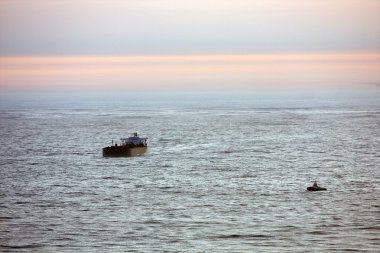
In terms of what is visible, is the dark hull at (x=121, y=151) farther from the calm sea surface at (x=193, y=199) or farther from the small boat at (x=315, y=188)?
the small boat at (x=315, y=188)

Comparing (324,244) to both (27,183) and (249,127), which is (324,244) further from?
(249,127)

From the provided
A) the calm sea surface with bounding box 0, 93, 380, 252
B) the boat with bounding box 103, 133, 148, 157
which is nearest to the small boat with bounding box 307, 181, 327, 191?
the calm sea surface with bounding box 0, 93, 380, 252

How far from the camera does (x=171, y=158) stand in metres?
100

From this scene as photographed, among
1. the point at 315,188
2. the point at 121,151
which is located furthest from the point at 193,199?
the point at 121,151

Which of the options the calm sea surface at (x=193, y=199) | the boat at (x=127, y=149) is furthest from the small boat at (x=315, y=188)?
the boat at (x=127, y=149)

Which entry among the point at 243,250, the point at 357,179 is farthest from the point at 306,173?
the point at 243,250

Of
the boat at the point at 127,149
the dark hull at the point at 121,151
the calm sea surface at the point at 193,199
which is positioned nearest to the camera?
the calm sea surface at the point at 193,199

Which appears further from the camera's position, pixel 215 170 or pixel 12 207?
pixel 215 170

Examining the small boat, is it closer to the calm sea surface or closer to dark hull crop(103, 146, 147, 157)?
the calm sea surface

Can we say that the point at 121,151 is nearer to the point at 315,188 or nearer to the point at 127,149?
the point at 127,149

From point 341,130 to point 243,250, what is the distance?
11301 centimetres

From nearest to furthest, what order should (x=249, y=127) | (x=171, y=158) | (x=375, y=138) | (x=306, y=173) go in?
(x=306, y=173)
(x=171, y=158)
(x=375, y=138)
(x=249, y=127)

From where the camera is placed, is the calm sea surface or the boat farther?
the boat

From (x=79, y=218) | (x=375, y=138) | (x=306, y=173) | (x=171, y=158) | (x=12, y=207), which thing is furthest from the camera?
(x=375, y=138)
